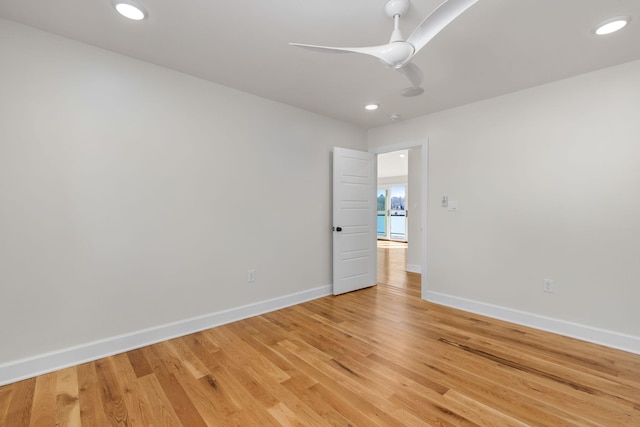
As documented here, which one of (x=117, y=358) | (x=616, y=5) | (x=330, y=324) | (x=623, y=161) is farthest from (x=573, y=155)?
(x=117, y=358)

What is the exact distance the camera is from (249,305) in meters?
3.19

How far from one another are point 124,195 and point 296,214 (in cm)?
186

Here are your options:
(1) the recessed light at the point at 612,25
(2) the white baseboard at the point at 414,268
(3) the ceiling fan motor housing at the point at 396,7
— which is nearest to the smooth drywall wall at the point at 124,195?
(3) the ceiling fan motor housing at the point at 396,7

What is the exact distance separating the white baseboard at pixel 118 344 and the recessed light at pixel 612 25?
3745 mm

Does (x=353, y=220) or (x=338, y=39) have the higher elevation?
(x=338, y=39)

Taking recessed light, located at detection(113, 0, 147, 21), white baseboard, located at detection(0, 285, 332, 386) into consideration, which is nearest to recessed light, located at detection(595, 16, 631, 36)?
recessed light, located at detection(113, 0, 147, 21)

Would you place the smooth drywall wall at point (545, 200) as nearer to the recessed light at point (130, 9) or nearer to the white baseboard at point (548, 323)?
the white baseboard at point (548, 323)

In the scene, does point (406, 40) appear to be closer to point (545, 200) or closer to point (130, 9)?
point (130, 9)

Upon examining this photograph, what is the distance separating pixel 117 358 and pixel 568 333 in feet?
13.6

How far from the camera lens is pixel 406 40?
155 cm

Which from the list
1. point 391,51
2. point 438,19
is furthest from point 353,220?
point 438,19

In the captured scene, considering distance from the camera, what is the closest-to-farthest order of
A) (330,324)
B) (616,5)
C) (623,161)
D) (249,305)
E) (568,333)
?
1. (616,5)
2. (623,161)
3. (568,333)
4. (330,324)
5. (249,305)

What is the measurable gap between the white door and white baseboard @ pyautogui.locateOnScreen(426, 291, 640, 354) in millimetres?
1108

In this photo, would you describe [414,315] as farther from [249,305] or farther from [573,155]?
[573,155]
